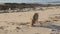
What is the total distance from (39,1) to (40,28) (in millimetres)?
6657

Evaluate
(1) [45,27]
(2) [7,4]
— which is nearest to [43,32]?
(1) [45,27]

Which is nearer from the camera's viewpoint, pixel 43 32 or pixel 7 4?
pixel 43 32

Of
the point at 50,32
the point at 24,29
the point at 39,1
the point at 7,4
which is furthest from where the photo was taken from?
the point at 39,1

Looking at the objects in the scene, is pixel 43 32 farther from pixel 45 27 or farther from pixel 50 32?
pixel 45 27

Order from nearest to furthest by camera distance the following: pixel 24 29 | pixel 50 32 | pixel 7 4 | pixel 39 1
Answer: pixel 50 32
pixel 24 29
pixel 7 4
pixel 39 1

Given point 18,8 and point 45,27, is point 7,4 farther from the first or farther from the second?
point 45,27

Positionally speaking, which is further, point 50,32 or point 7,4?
point 7,4

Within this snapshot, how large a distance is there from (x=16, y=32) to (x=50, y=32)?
1.16 meters

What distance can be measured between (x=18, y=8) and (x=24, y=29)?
607 cm

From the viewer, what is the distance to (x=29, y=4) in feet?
43.7

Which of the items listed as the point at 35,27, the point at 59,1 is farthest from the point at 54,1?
the point at 35,27

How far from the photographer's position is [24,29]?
7305 millimetres

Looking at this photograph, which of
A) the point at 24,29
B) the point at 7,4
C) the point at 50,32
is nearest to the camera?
the point at 50,32

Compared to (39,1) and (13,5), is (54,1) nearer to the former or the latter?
(39,1)
